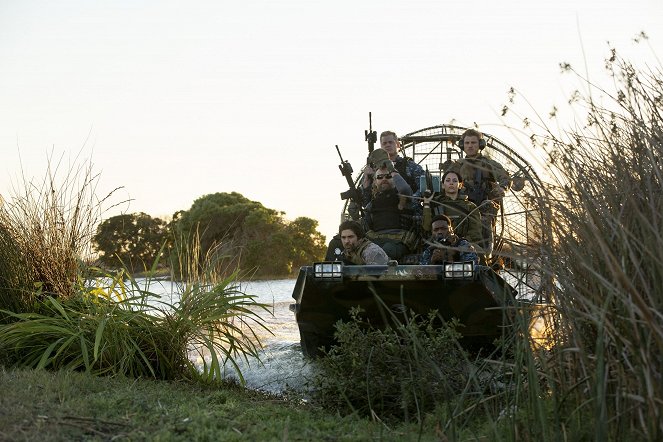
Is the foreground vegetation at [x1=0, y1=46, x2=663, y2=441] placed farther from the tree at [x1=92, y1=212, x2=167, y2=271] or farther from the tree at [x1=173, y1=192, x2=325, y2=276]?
the tree at [x1=173, y1=192, x2=325, y2=276]

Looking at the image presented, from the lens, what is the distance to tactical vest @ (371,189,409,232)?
9.23m

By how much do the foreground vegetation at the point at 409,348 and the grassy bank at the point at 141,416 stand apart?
0.01 metres

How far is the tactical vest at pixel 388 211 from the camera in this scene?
30.3 feet

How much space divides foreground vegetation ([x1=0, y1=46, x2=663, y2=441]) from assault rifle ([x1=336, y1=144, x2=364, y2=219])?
2.68 m

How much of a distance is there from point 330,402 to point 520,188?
2260 mm

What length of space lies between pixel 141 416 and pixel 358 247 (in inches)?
186

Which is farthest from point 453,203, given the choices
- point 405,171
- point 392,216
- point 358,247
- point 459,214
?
point 405,171

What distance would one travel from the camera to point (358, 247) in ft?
28.6

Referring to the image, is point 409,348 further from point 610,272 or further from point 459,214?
point 459,214

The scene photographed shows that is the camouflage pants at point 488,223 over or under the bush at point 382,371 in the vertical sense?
over

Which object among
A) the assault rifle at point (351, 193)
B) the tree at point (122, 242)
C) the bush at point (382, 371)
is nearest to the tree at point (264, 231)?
the tree at point (122, 242)

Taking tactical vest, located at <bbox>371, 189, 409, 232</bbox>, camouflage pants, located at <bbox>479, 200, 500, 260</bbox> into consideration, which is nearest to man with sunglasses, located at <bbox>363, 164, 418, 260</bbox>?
tactical vest, located at <bbox>371, 189, 409, 232</bbox>

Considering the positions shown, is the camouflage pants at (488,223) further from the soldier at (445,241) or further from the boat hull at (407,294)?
the boat hull at (407,294)

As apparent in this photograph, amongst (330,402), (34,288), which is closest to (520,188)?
(330,402)
